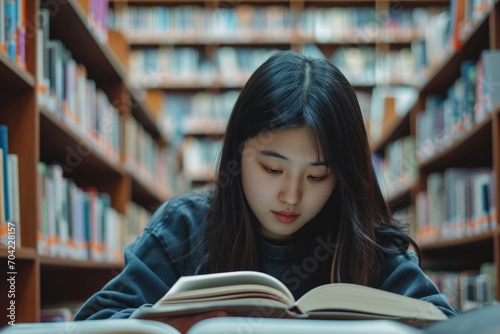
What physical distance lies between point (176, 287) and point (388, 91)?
4.72 meters

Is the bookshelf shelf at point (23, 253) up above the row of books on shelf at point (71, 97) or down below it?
below

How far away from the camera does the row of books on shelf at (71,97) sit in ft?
6.26

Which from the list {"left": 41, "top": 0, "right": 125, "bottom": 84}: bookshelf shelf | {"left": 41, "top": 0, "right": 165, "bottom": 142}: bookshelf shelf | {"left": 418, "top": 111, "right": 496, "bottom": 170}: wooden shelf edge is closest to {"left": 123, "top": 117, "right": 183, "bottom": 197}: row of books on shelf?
{"left": 41, "top": 0, "right": 165, "bottom": 142}: bookshelf shelf

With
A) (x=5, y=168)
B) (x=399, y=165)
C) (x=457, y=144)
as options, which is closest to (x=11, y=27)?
(x=5, y=168)

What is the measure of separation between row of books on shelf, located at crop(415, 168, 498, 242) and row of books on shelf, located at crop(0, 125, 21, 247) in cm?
129

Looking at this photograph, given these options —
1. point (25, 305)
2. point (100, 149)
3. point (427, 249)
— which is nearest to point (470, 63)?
point (427, 249)

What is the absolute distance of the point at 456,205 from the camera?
2.69m

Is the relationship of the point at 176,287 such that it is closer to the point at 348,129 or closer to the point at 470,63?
the point at 348,129

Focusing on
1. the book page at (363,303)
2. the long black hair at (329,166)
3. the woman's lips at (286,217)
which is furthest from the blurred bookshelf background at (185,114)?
the book page at (363,303)

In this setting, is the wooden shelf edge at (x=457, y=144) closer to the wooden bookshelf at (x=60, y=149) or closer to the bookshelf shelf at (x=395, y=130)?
the bookshelf shelf at (x=395, y=130)

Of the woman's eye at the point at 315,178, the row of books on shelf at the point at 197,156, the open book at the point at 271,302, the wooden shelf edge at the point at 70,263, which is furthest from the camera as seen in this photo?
the row of books on shelf at the point at 197,156

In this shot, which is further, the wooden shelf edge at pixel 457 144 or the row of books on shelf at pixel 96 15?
the row of books on shelf at pixel 96 15

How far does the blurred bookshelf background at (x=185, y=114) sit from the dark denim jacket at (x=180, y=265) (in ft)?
0.92

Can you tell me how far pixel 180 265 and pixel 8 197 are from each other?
1.42ft
